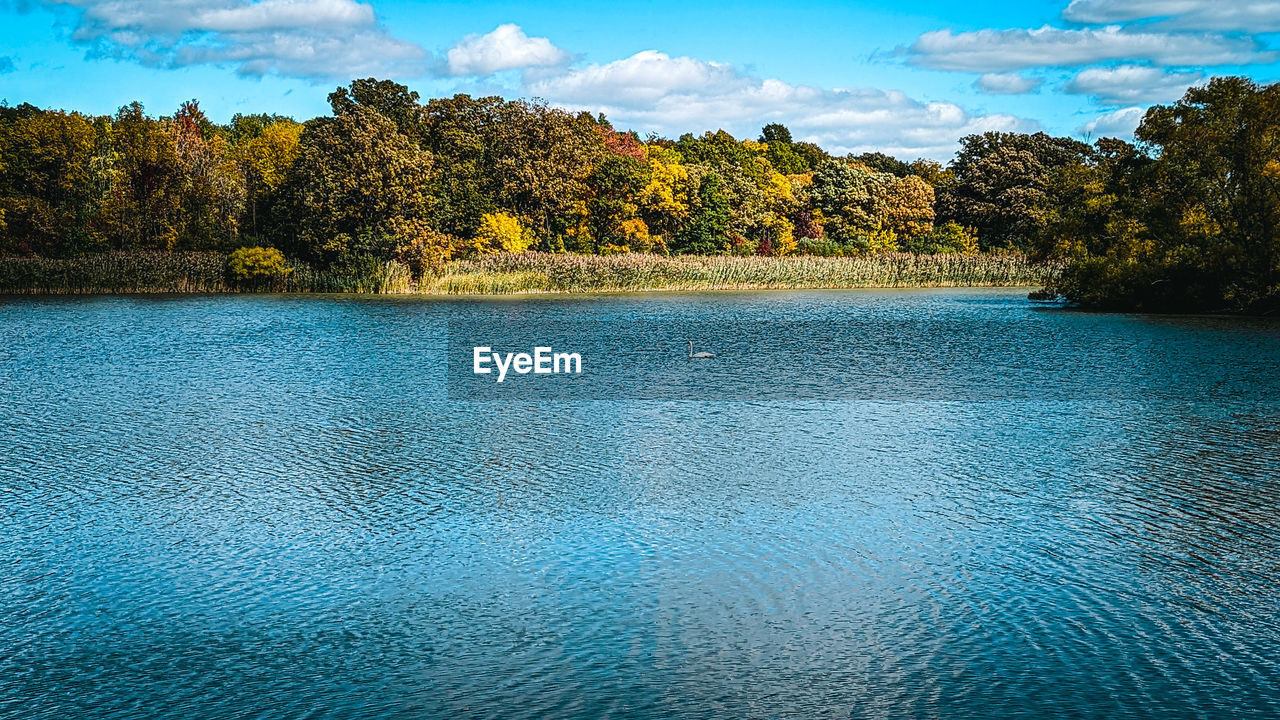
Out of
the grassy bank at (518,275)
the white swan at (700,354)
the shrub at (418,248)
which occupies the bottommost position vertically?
the white swan at (700,354)

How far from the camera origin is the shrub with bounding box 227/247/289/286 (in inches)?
2312

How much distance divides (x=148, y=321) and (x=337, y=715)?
3305cm

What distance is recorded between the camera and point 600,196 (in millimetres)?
74625

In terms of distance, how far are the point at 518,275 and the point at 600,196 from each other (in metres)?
17.0

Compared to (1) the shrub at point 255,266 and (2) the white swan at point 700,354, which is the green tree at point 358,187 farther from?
(2) the white swan at point 700,354

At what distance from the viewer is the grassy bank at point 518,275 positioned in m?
57.0

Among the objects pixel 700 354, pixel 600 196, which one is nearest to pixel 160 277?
pixel 600 196

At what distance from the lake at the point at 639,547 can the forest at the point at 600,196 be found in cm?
2314

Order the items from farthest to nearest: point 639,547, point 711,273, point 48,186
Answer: point 48,186, point 711,273, point 639,547

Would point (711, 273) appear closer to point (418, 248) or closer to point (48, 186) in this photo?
point (418, 248)

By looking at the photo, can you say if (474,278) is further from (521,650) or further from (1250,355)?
Answer: (521,650)

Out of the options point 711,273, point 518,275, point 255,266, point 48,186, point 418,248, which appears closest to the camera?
point 255,266

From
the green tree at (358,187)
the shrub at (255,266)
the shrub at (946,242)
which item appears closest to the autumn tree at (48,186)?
the shrub at (255,266)

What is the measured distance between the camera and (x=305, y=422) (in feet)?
50.6
